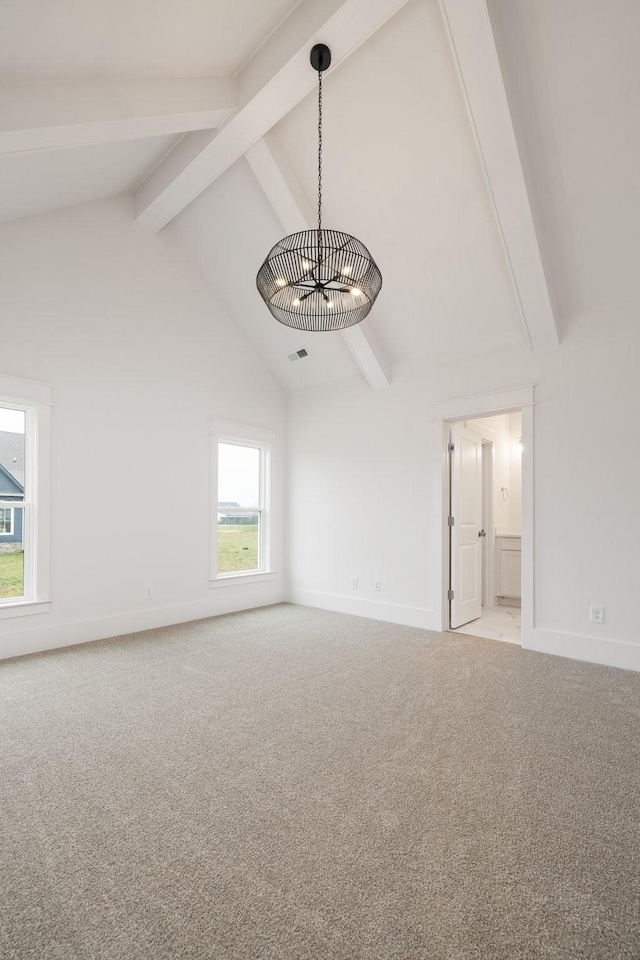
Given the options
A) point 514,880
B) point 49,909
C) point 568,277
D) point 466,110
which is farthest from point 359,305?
point 49,909

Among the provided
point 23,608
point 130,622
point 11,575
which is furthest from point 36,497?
point 130,622

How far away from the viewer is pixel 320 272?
8.73 feet

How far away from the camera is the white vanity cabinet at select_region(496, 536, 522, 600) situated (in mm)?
6082

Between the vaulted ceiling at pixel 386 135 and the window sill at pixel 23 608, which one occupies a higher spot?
the vaulted ceiling at pixel 386 135

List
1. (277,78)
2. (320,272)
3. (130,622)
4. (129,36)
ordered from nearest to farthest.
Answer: (129,36)
(320,272)
(277,78)
(130,622)

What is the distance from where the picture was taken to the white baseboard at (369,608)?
4863mm

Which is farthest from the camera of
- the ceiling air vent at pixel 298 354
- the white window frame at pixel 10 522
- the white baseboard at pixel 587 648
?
the ceiling air vent at pixel 298 354

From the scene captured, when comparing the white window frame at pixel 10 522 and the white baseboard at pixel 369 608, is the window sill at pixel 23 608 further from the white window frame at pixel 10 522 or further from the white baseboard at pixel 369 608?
the white baseboard at pixel 369 608

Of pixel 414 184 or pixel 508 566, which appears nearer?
pixel 414 184

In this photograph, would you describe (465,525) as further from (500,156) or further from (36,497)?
(36,497)

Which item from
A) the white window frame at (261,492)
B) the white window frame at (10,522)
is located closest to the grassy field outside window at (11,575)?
the white window frame at (10,522)

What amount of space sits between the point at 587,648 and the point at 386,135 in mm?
4125

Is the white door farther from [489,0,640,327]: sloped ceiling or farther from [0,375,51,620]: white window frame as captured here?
[0,375,51,620]: white window frame

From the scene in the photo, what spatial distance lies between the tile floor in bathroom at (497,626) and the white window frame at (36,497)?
3731 millimetres
